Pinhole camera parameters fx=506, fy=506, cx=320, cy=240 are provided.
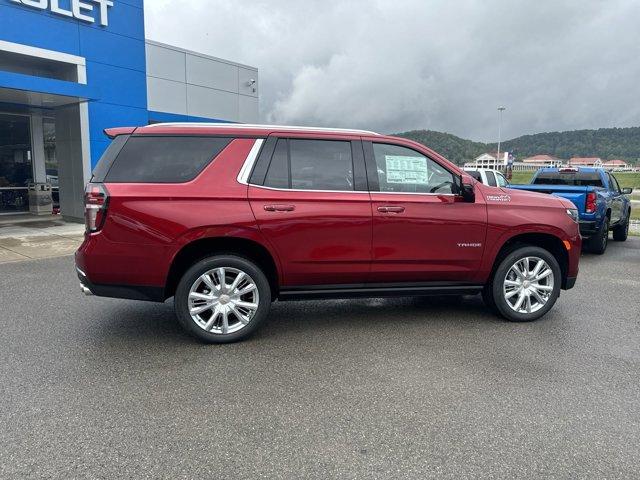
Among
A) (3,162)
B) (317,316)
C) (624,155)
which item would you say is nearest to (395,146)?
(317,316)

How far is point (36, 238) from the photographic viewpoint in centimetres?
1130

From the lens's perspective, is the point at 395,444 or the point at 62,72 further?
the point at 62,72

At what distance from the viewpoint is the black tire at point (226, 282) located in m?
4.39

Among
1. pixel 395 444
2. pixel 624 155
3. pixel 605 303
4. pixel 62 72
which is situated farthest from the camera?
pixel 624 155

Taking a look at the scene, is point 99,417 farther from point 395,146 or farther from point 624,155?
point 624,155

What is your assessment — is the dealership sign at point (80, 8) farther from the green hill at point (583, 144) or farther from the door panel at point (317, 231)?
the green hill at point (583, 144)

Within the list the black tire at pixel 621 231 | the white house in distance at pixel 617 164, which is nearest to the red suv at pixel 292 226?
the black tire at pixel 621 231

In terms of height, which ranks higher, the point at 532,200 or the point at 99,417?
the point at 532,200

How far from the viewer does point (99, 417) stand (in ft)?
10.5

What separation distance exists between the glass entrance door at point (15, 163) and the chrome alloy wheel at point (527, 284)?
1672 cm

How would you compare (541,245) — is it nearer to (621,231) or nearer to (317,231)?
(317,231)

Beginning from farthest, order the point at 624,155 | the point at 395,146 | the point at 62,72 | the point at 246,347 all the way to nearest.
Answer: the point at 624,155, the point at 62,72, the point at 395,146, the point at 246,347

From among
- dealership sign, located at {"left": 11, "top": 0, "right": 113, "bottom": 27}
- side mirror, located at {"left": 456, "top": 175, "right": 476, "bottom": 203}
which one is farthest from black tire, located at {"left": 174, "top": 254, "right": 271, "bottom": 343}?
dealership sign, located at {"left": 11, "top": 0, "right": 113, "bottom": 27}

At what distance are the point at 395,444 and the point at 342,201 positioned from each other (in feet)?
7.65
